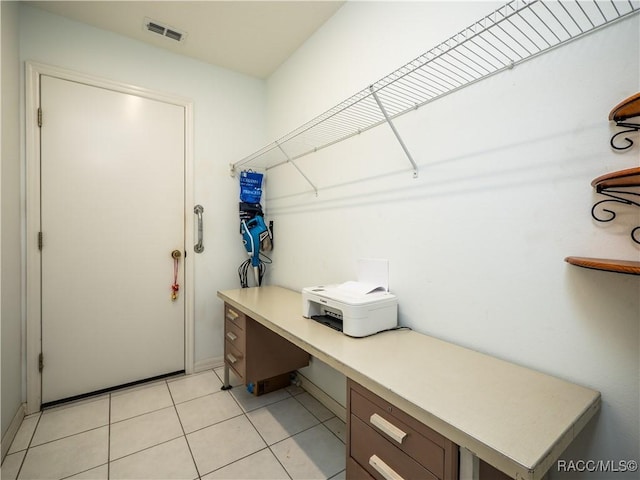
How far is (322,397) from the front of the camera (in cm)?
210

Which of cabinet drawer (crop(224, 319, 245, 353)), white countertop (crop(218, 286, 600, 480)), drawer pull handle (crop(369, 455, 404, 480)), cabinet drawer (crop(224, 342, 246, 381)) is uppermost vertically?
white countertop (crop(218, 286, 600, 480))

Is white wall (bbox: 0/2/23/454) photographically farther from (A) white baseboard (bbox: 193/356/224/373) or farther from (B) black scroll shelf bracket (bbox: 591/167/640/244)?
(B) black scroll shelf bracket (bbox: 591/167/640/244)

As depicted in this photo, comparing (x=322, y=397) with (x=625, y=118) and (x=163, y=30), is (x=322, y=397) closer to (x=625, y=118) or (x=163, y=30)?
(x=625, y=118)

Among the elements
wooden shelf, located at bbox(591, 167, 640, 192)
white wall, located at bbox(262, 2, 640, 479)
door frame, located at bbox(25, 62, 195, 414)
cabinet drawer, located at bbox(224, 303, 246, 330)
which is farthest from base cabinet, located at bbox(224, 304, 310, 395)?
wooden shelf, located at bbox(591, 167, 640, 192)

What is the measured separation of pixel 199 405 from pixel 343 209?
5.64 feet

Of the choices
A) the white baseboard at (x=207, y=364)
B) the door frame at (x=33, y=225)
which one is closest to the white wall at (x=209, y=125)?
the white baseboard at (x=207, y=364)

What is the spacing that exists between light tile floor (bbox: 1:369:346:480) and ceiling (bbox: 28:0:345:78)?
2.73 meters

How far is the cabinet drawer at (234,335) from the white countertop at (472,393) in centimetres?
70

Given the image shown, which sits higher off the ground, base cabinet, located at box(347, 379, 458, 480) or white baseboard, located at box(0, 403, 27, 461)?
base cabinet, located at box(347, 379, 458, 480)

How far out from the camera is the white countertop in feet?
2.20

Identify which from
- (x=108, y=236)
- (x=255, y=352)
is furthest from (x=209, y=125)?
(x=255, y=352)

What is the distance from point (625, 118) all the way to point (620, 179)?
18cm

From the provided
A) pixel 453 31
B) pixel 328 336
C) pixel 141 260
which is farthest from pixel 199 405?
pixel 453 31

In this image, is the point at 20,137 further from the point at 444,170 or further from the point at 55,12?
the point at 444,170
